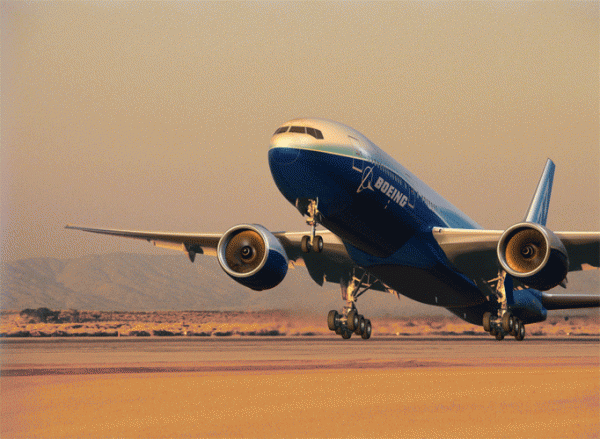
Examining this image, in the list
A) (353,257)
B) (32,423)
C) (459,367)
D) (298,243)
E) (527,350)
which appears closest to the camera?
(32,423)

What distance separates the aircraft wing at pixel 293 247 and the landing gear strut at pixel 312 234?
279 inches

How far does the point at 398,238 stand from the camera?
92.9ft

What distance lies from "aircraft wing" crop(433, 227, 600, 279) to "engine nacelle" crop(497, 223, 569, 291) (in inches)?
84.7

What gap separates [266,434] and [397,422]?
5554mm

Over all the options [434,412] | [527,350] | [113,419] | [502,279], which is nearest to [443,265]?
[502,279]

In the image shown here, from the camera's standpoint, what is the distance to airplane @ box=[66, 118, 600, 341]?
76.6 feet

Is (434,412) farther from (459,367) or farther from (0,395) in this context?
(0,395)

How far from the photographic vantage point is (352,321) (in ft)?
103

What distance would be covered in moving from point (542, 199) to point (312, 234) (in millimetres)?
25306

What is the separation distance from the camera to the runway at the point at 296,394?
1045 inches

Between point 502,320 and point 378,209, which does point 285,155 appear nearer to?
point 378,209

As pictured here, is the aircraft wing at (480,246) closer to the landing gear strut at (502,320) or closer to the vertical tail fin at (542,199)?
the landing gear strut at (502,320)

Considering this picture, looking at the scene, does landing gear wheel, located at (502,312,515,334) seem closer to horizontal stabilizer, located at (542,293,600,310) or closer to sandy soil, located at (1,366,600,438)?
sandy soil, located at (1,366,600,438)

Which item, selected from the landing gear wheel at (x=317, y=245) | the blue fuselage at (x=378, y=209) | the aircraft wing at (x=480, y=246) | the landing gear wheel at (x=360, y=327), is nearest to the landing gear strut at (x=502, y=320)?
the aircraft wing at (x=480, y=246)
